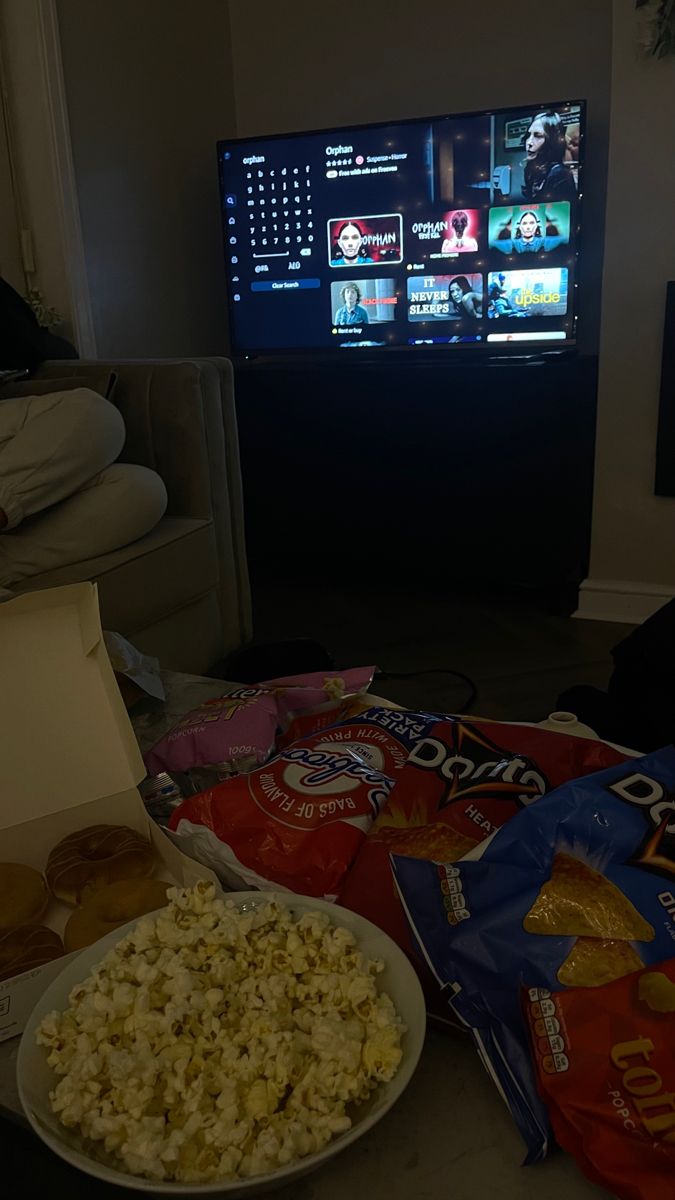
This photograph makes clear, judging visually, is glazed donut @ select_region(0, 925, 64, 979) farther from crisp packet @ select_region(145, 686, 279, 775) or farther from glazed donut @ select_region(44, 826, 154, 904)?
crisp packet @ select_region(145, 686, 279, 775)

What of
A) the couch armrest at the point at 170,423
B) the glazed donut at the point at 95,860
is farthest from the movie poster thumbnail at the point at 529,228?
the glazed donut at the point at 95,860

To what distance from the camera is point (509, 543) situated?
8.97 feet

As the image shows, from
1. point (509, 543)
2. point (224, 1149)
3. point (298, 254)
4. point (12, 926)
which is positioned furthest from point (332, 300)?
point (224, 1149)

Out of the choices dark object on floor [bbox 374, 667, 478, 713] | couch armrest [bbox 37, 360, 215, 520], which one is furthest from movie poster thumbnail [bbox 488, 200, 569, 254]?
dark object on floor [bbox 374, 667, 478, 713]

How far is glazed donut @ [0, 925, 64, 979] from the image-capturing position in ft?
1.99

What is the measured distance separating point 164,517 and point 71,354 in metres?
0.69

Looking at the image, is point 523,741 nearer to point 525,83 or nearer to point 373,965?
point 373,965

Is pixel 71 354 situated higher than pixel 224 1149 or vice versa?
pixel 71 354

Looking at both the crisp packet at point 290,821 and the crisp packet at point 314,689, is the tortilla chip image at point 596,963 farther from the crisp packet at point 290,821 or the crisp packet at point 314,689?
the crisp packet at point 314,689

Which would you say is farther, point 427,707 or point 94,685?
point 427,707

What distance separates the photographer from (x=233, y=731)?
867mm

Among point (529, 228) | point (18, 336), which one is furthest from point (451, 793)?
point (529, 228)

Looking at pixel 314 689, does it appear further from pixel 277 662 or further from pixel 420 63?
pixel 420 63

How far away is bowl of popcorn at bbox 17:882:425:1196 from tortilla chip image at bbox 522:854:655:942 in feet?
0.28
